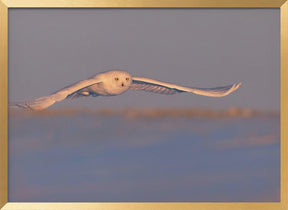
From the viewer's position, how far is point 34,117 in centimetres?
191

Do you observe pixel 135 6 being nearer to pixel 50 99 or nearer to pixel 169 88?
pixel 169 88

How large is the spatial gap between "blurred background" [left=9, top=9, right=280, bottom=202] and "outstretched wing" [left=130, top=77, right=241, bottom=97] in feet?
0.08

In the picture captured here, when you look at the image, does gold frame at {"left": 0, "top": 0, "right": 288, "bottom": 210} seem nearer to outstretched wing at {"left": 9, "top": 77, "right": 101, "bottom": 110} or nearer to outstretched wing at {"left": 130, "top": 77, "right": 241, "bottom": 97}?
outstretched wing at {"left": 9, "top": 77, "right": 101, "bottom": 110}

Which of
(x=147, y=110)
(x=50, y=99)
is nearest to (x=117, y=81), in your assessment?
(x=147, y=110)

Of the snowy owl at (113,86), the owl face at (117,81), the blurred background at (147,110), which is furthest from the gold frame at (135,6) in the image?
the owl face at (117,81)

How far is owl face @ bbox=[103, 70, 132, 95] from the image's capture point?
1923 mm

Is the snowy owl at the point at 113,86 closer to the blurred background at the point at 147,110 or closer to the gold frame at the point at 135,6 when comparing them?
the blurred background at the point at 147,110

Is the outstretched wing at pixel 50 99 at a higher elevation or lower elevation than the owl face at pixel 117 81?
lower

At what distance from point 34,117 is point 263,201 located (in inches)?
47.3

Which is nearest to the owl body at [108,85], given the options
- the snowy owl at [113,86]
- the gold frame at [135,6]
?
the snowy owl at [113,86]

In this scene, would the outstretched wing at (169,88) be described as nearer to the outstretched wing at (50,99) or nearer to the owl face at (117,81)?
the owl face at (117,81)

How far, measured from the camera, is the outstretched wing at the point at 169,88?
6.30 ft

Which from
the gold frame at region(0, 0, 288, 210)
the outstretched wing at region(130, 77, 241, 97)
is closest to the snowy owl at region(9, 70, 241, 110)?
the outstretched wing at region(130, 77, 241, 97)

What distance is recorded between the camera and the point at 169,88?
6.31 feet
